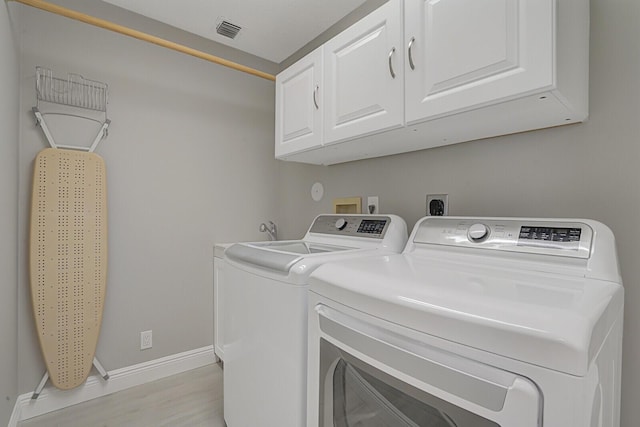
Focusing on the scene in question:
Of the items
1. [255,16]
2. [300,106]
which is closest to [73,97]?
[255,16]

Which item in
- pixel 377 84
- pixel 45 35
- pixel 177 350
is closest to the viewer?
pixel 377 84

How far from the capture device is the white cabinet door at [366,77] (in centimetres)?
123

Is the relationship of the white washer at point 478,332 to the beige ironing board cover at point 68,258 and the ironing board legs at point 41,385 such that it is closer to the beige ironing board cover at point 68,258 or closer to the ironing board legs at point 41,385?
the beige ironing board cover at point 68,258

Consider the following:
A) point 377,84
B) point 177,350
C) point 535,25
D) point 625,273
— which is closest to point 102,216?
point 177,350

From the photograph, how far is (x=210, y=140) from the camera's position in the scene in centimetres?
237

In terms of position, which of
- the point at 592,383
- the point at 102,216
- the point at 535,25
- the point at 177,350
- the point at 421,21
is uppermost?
the point at 421,21

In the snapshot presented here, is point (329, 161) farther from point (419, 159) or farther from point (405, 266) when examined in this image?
point (405, 266)

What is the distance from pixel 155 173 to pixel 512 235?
2.13 metres

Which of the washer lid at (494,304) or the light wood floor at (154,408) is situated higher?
the washer lid at (494,304)

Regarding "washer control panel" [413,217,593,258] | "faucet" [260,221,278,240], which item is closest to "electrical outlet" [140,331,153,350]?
"faucet" [260,221,278,240]

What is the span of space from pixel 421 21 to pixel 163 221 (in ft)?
6.43

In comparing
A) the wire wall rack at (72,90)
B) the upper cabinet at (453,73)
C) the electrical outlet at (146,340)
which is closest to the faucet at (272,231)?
the electrical outlet at (146,340)

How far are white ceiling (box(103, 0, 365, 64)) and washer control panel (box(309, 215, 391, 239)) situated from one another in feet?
4.41

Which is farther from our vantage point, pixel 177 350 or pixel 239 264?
pixel 177 350
